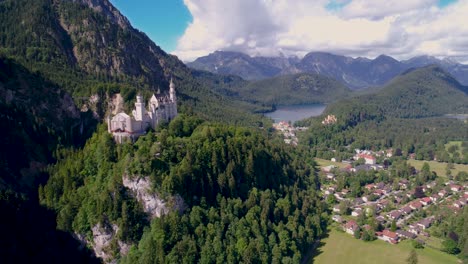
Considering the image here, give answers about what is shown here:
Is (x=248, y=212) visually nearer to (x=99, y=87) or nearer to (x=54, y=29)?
(x=99, y=87)

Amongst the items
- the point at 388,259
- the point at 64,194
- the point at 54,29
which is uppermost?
the point at 54,29

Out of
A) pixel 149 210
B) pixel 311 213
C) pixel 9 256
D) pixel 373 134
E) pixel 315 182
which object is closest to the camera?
pixel 9 256

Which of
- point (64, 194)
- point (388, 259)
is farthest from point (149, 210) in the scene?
point (388, 259)

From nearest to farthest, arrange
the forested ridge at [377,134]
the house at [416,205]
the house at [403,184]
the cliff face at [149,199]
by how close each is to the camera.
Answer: the cliff face at [149,199] < the house at [416,205] < the house at [403,184] < the forested ridge at [377,134]

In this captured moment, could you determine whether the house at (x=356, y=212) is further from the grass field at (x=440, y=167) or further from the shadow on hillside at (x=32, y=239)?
the shadow on hillside at (x=32, y=239)

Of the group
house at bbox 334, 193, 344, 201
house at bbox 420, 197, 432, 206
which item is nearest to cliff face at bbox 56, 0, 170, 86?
house at bbox 334, 193, 344, 201

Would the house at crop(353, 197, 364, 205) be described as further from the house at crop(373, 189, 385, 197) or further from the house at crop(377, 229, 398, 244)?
the house at crop(377, 229, 398, 244)

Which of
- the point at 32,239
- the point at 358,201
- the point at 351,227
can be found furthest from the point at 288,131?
the point at 32,239

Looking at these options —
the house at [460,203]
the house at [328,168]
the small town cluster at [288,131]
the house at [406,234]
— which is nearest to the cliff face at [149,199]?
the house at [406,234]
